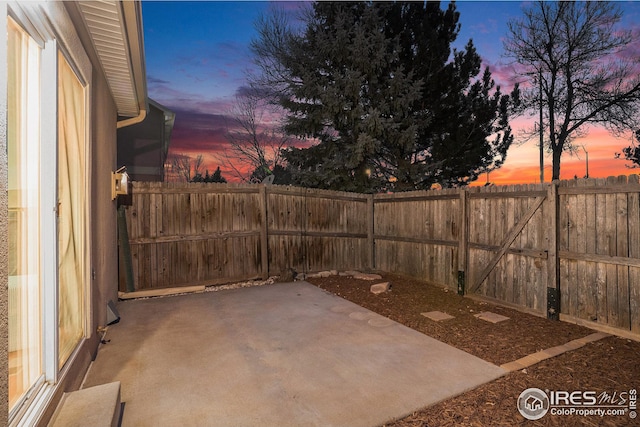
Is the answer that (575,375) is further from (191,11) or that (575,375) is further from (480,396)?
(191,11)

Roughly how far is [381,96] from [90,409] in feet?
32.8

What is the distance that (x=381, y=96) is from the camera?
33.1ft

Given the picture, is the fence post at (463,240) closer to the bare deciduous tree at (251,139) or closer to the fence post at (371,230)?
the fence post at (371,230)

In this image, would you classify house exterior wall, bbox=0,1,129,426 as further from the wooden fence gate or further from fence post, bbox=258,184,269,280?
the wooden fence gate

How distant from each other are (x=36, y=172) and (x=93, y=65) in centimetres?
195

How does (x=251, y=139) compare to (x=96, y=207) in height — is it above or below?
above

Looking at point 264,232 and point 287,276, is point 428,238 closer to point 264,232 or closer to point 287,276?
point 287,276

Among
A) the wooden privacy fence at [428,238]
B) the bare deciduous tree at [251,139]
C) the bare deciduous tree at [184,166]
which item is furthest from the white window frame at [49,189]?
the bare deciduous tree at [184,166]

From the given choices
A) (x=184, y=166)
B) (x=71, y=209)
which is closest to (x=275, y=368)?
(x=71, y=209)

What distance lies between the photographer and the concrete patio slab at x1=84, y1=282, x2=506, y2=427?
2262mm

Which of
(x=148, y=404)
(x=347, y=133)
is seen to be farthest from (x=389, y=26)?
(x=148, y=404)

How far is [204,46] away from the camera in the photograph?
1093 cm

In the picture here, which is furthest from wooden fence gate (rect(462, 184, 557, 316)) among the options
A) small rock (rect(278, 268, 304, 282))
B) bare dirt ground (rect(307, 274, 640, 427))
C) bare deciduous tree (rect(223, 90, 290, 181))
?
bare deciduous tree (rect(223, 90, 290, 181))

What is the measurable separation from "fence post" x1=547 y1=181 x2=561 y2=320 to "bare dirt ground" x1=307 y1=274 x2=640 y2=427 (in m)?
0.19
